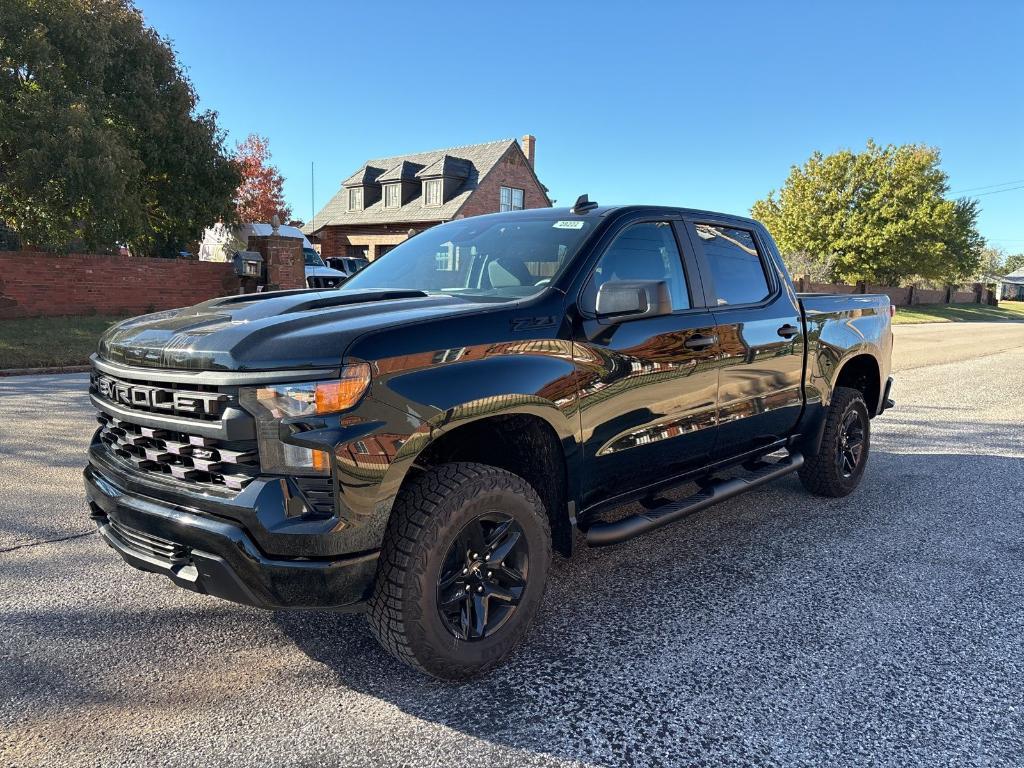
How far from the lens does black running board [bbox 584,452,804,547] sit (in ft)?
10.3

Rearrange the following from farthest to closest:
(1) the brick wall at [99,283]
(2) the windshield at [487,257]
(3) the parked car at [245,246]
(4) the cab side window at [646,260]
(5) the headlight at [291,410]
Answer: (3) the parked car at [245,246] < (1) the brick wall at [99,283] < (4) the cab side window at [646,260] < (2) the windshield at [487,257] < (5) the headlight at [291,410]

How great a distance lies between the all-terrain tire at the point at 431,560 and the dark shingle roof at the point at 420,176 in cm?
3341

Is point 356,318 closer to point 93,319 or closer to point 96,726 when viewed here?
point 96,726

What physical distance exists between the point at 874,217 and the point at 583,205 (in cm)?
4418

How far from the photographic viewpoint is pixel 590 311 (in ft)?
10.2

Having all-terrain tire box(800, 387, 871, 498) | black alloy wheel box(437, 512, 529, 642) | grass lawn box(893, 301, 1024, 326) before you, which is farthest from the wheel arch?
grass lawn box(893, 301, 1024, 326)

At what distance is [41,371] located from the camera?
11344mm

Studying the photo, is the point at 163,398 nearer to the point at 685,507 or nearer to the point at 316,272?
the point at 685,507

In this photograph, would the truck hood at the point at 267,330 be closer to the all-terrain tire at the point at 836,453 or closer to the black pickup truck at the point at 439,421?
the black pickup truck at the point at 439,421

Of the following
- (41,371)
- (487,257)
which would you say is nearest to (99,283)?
(41,371)

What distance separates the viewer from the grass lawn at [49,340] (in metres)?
11.8

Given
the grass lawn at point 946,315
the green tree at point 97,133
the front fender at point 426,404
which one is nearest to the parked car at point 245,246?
the green tree at point 97,133

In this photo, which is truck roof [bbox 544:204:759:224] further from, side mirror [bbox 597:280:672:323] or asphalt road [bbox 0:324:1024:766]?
asphalt road [bbox 0:324:1024:766]

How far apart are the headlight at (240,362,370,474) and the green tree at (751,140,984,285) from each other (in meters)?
45.0
